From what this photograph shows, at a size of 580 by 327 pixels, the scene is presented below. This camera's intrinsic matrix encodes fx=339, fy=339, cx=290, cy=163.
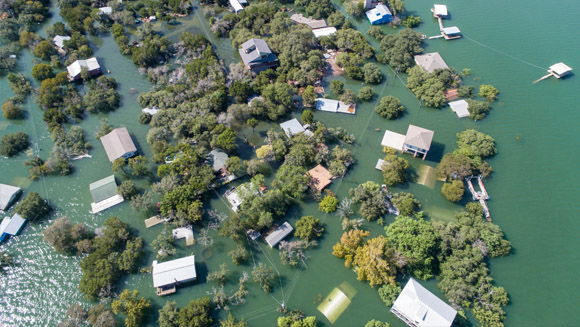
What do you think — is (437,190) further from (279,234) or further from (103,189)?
(103,189)

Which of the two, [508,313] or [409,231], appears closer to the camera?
[508,313]

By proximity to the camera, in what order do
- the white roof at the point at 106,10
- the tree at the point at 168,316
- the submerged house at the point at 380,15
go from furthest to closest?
1. the white roof at the point at 106,10
2. the submerged house at the point at 380,15
3. the tree at the point at 168,316

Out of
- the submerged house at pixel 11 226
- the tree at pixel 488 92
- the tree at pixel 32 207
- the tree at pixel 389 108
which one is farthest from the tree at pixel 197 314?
the tree at pixel 488 92

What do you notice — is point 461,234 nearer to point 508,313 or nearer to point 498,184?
point 508,313

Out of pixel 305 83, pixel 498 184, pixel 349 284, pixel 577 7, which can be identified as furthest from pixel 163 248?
pixel 577 7

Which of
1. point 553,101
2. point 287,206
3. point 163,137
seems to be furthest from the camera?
point 553,101

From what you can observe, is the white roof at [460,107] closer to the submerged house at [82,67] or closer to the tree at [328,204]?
the tree at [328,204]
